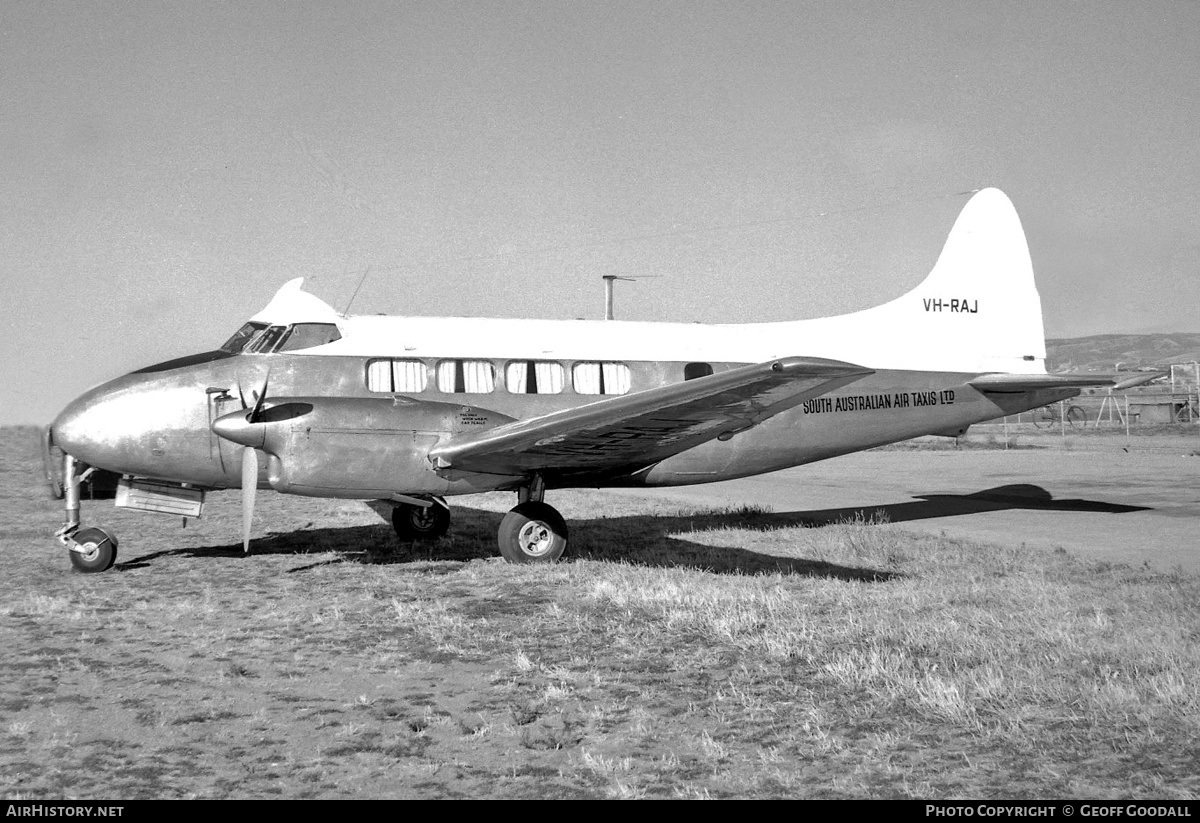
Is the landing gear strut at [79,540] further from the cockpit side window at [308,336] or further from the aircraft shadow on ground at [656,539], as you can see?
the cockpit side window at [308,336]

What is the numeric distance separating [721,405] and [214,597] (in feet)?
19.9

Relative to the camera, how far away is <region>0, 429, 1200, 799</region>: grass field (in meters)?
5.04

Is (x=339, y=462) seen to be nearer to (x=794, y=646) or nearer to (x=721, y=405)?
(x=721, y=405)

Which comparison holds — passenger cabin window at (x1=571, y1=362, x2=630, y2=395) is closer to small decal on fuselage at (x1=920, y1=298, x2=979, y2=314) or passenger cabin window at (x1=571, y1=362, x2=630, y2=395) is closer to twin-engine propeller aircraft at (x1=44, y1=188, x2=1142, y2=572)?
twin-engine propeller aircraft at (x1=44, y1=188, x2=1142, y2=572)

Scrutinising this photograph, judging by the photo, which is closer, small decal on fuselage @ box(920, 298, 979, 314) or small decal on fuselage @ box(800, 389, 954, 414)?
small decal on fuselage @ box(800, 389, 954, 414)

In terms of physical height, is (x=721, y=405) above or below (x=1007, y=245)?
below

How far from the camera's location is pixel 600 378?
46.2ft

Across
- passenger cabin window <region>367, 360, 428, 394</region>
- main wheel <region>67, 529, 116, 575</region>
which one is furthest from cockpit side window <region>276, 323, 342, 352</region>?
main wheel <region>67, 529, 116, 575</region>

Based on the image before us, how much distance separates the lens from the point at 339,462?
1167cm

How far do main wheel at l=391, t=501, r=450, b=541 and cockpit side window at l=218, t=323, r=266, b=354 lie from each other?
3.76m

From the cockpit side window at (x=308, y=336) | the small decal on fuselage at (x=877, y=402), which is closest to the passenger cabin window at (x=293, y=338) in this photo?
the cockpit side window at (x=308, y=336)

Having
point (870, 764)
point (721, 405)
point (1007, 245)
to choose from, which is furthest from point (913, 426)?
point (870, 764)

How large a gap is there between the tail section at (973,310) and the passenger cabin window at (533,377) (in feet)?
16.9

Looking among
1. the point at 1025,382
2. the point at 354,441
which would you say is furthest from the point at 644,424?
the point at 1025,382
